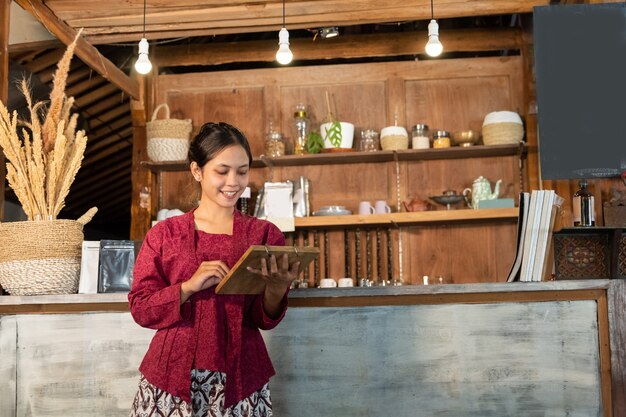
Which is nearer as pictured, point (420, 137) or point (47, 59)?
point (420, 137)

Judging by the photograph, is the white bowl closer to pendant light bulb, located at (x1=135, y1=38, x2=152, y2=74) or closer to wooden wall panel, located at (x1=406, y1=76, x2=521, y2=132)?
wooden wall panel, located at (x1=406, y1=76, x2=521, y2=132)

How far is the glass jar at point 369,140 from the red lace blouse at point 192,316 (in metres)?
3.75

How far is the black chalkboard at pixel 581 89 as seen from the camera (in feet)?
13.0

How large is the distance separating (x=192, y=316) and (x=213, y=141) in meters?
0.49

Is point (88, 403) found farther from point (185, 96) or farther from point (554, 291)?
point (185, 96)

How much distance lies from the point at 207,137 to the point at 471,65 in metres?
4.25

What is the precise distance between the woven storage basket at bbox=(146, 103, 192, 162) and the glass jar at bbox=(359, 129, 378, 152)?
1356 mm

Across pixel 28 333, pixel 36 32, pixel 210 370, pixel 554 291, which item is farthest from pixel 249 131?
pixel 210 370

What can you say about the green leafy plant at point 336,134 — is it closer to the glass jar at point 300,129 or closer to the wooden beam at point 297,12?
the glass jar at point 300,129

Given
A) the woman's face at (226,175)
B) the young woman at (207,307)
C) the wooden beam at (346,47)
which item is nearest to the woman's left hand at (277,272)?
the young woman at (207,307)

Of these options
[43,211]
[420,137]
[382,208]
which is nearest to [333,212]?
[382,208]

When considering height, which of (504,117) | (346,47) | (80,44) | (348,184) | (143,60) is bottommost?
(348,184)

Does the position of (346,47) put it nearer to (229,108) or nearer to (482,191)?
(229,108)

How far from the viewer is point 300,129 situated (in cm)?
602
